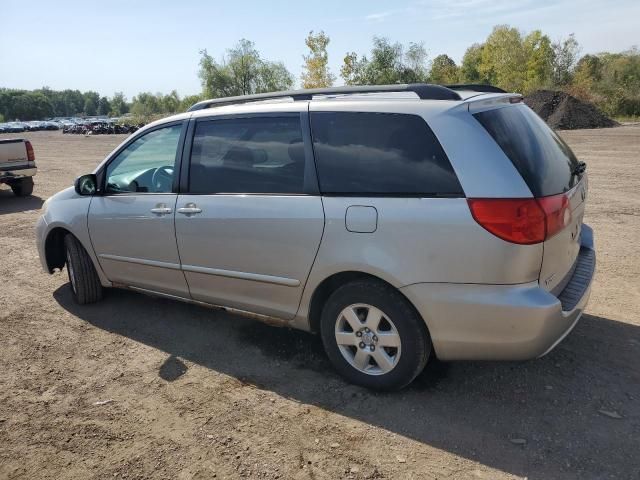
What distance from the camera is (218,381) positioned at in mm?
3619

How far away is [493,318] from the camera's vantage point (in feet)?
9.31

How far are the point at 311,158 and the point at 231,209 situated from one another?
27.9 inches

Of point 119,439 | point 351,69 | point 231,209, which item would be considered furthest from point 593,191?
point 351,69

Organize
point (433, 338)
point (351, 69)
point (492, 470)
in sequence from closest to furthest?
point (492, 470) < point (433, 338) < point (351, 69)

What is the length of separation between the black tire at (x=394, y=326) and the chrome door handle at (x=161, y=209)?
5.04 feet

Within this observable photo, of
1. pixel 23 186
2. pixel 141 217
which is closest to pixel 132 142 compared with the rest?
pixel 141 217

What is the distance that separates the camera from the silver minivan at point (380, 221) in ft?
9.25

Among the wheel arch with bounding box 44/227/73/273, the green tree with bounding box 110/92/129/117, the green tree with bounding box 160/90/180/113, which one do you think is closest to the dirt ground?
the wheel arch with bounding box 44/227/73/273

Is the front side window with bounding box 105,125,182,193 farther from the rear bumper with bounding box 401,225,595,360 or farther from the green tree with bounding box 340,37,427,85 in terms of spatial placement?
the green tree with bounding box 340,37,427,85

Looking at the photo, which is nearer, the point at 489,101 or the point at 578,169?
the point at 489,101

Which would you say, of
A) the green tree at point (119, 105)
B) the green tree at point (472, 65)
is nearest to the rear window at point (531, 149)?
the green tree at point (472, 65)

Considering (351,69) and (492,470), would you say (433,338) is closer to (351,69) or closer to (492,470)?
(492,470)

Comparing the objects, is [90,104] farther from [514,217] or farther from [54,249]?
[514,217]

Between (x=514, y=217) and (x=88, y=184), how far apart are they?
364 centimetres
